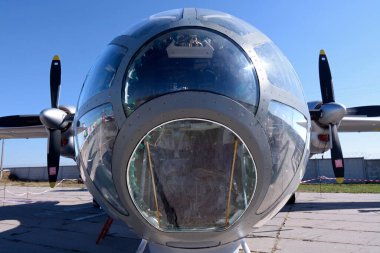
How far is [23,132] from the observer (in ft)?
45.6

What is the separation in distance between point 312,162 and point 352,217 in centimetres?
2558

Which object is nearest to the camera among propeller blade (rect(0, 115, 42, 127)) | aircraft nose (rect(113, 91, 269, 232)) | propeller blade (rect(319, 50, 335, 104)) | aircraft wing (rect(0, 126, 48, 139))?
aircraft nose (rect(113, 91, 269, 232))

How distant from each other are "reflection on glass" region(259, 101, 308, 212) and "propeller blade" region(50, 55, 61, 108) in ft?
24.9

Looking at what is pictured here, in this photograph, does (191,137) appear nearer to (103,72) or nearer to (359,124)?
(103,72)

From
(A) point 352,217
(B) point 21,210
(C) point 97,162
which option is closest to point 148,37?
(C) point 97,162

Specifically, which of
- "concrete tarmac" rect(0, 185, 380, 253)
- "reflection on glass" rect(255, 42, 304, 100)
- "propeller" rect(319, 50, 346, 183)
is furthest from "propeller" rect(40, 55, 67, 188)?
"propeller" rect(319, 50, 346, 183)

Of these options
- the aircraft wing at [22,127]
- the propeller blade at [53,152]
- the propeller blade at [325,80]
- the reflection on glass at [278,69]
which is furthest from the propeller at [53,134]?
the propeller blade at [325,80]

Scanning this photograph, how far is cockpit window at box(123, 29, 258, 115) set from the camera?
2971 mm

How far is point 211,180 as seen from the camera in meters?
3.22

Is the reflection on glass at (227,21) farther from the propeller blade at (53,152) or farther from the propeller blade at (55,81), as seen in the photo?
the propeller blade at (55,81)

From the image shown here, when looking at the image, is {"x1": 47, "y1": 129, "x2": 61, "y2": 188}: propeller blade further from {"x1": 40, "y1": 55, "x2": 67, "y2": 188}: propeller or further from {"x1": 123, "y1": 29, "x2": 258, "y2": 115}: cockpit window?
{"x1": 123, "y1": 29, "x2": 258, "y2": 115}: cockpit window

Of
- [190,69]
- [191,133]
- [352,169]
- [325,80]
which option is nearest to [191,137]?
[191,133]

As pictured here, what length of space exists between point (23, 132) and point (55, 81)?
5.53 meters

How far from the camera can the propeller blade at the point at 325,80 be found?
9094mm
